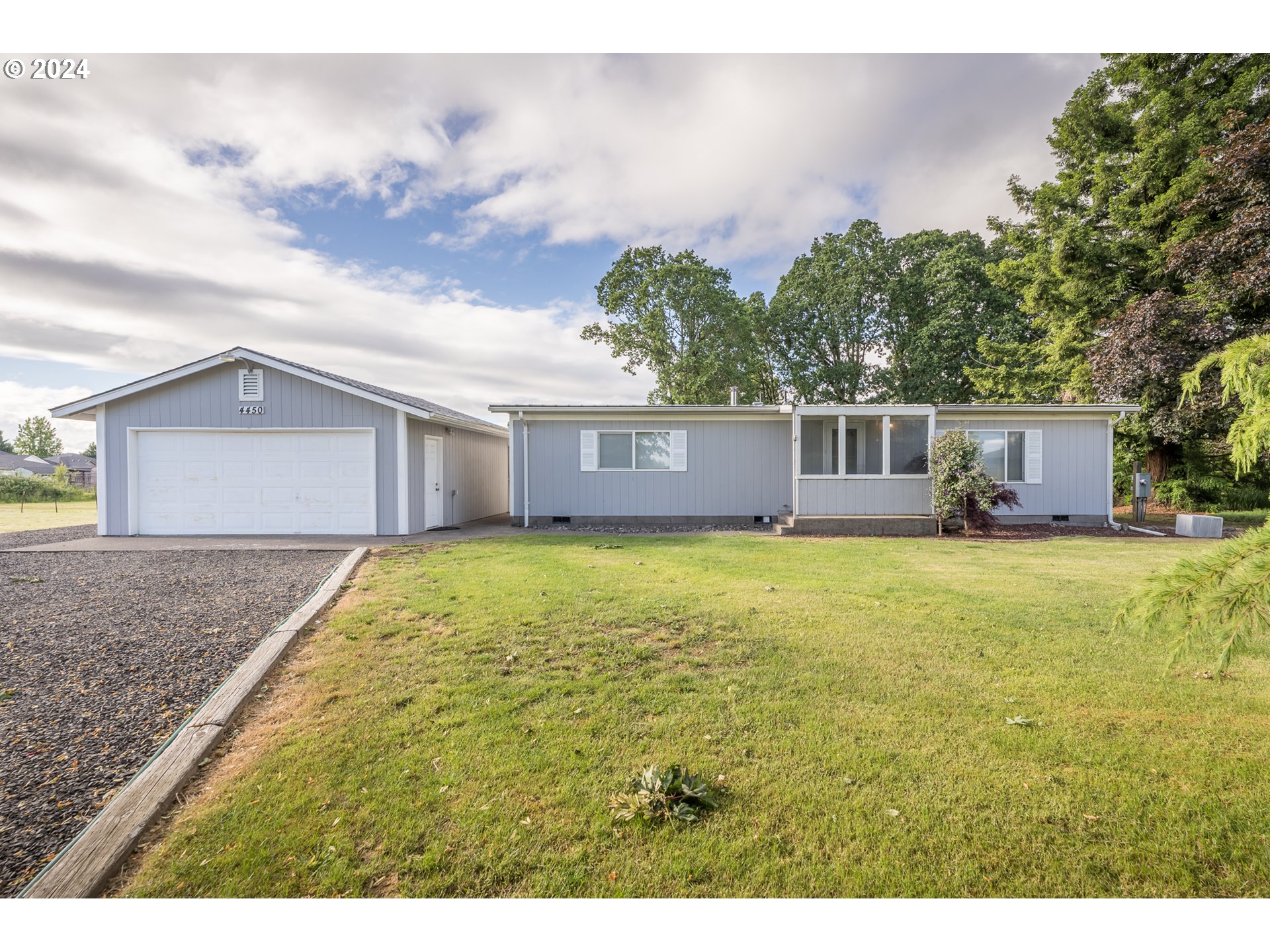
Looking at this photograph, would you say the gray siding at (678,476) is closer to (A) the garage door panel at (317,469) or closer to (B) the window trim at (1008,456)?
(A) the garage door panel at (317,469)

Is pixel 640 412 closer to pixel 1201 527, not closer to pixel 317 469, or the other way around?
pixel 317 469

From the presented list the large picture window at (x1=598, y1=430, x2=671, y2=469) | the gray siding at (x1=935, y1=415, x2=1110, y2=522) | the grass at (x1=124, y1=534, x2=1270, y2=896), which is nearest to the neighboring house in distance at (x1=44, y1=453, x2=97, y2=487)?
the large picture window at (x1=598, y1=430, x2=671, y2=469)

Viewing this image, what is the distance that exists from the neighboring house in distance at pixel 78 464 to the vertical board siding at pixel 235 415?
125ft

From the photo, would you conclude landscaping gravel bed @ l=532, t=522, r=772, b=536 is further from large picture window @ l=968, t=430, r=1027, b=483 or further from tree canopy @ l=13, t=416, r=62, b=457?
tree canopy @ l=13, t=416, r=62, b=457

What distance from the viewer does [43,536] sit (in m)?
10.8

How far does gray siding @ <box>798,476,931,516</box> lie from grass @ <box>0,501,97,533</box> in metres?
16.9

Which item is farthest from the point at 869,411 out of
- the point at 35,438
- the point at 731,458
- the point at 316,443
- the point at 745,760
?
the point at 35,438

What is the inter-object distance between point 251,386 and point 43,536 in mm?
5260

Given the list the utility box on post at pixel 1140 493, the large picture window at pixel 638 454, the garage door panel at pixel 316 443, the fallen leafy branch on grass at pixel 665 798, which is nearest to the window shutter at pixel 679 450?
the large picture window at pixel 638 454

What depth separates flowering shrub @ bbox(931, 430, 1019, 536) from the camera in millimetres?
10492

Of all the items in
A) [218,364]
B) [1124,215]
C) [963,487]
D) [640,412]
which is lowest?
[963,487]

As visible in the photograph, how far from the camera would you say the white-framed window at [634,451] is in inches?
488
